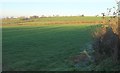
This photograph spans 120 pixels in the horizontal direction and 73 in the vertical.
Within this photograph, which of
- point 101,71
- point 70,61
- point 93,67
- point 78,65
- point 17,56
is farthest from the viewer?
point 17,56

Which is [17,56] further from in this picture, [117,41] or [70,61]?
[117,41]

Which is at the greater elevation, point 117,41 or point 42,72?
point 117,41

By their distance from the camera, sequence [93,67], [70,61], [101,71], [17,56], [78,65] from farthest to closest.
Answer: [17,56] < [70,61] < [78,65] < [93,67] < [101,71]

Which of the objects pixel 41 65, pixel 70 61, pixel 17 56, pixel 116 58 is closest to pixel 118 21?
pixel 116 58

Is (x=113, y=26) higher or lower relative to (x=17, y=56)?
higher

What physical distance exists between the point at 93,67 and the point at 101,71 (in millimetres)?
950

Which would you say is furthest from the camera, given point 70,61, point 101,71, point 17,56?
point 17,56

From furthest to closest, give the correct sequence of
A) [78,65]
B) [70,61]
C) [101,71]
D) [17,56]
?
[17,56]
[70,61]
[78,65]
[101,71]

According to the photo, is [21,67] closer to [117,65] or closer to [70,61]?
[70,61]

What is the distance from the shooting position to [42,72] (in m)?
12.3

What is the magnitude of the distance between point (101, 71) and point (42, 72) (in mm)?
2425

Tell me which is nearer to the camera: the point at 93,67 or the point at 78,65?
the point at 93,67

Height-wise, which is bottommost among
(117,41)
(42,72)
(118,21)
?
(42,72)

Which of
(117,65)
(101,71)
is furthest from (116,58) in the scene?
(101,71)
